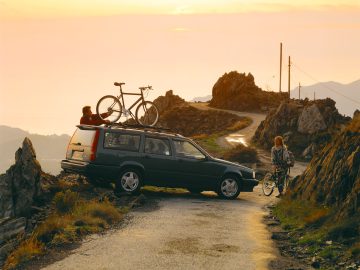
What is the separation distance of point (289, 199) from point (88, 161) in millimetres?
5656

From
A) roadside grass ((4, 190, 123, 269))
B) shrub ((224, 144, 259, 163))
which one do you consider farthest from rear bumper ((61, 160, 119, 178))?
shrub ((224, 144, 259, 163))

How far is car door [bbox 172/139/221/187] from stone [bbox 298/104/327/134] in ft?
80.8

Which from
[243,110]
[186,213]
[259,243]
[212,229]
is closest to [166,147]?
[186,213]

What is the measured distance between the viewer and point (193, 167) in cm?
1889

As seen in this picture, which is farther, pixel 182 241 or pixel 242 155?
pixel 242 155

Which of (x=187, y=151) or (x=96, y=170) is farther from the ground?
(x=187, y=151)

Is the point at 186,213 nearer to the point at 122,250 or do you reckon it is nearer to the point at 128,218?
the point at 128,218

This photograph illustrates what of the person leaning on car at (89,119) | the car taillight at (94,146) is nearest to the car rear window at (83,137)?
the car taillight at (94,146)

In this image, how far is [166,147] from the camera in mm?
18734

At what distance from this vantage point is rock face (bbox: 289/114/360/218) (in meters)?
12.8

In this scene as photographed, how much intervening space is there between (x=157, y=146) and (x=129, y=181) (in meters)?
1.34

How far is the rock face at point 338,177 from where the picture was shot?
12829 millimetres

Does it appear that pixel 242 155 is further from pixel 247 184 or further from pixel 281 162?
pixel 247 184

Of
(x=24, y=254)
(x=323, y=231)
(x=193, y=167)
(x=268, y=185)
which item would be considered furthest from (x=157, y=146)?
(x=24, y=254)
